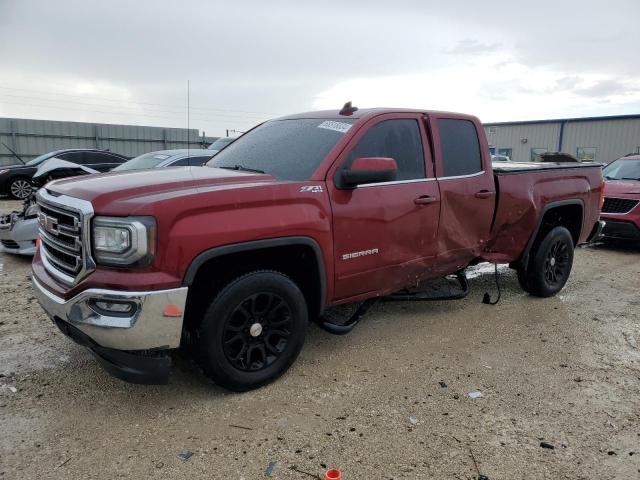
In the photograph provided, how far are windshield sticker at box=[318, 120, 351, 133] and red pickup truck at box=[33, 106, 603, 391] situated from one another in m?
0.01

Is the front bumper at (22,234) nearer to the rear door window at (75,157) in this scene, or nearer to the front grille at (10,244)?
the front grille at (10,244)

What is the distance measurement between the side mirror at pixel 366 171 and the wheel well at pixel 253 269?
22.5 inches

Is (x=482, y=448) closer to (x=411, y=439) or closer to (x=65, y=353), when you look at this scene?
(x=411, y=439)

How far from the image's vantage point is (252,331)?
331 centimetres

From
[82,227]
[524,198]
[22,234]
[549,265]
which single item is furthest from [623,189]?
[22,234]

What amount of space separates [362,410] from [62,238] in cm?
221

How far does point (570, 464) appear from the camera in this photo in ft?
8.95

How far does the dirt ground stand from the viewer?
270 cm

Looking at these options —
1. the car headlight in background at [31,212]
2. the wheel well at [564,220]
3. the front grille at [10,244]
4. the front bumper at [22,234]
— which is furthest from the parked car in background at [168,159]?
the wheel well at [564,220]

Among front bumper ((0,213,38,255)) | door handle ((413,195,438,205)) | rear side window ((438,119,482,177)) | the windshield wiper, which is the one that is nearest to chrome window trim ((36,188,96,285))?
the windshield wiper

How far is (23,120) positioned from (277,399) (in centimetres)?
2176

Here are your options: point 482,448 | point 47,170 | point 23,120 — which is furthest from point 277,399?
point 23,120

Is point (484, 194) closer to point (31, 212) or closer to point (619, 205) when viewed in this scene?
point (619, 205)

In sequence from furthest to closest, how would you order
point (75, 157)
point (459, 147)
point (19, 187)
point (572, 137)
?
point (572, 137) < point (19, 187) < point (75, 157) < point (459, 147)
